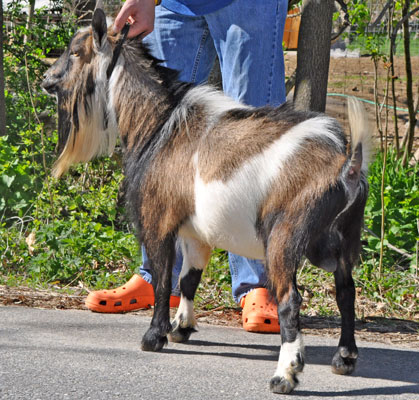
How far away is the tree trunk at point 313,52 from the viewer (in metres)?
4.73

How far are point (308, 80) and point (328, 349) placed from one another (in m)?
2.04

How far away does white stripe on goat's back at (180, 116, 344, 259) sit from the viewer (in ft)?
9.27

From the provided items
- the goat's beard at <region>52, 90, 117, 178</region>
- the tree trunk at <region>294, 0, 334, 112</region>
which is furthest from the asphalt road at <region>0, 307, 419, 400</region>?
the tree trunk at <region>294, 0, 334, 112</region>

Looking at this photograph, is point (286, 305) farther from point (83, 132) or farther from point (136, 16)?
point (136, 16)

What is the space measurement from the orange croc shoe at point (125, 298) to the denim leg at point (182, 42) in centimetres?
23

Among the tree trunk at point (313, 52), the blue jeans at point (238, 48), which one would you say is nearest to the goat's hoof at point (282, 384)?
the blue jeans at point (238, 48)

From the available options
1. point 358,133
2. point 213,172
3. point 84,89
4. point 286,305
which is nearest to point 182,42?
point 84,89

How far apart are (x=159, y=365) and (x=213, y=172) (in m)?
0.83

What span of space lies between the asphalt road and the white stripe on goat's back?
570mm

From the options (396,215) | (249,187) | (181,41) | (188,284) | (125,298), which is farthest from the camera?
(396,215)

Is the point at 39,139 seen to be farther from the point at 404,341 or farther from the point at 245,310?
the point at 404,341

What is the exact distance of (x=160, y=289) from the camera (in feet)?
10.7

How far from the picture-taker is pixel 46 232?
5.07 m

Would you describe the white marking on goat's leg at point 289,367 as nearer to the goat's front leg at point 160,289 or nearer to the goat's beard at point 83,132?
the goat's front leg at point 160,289
